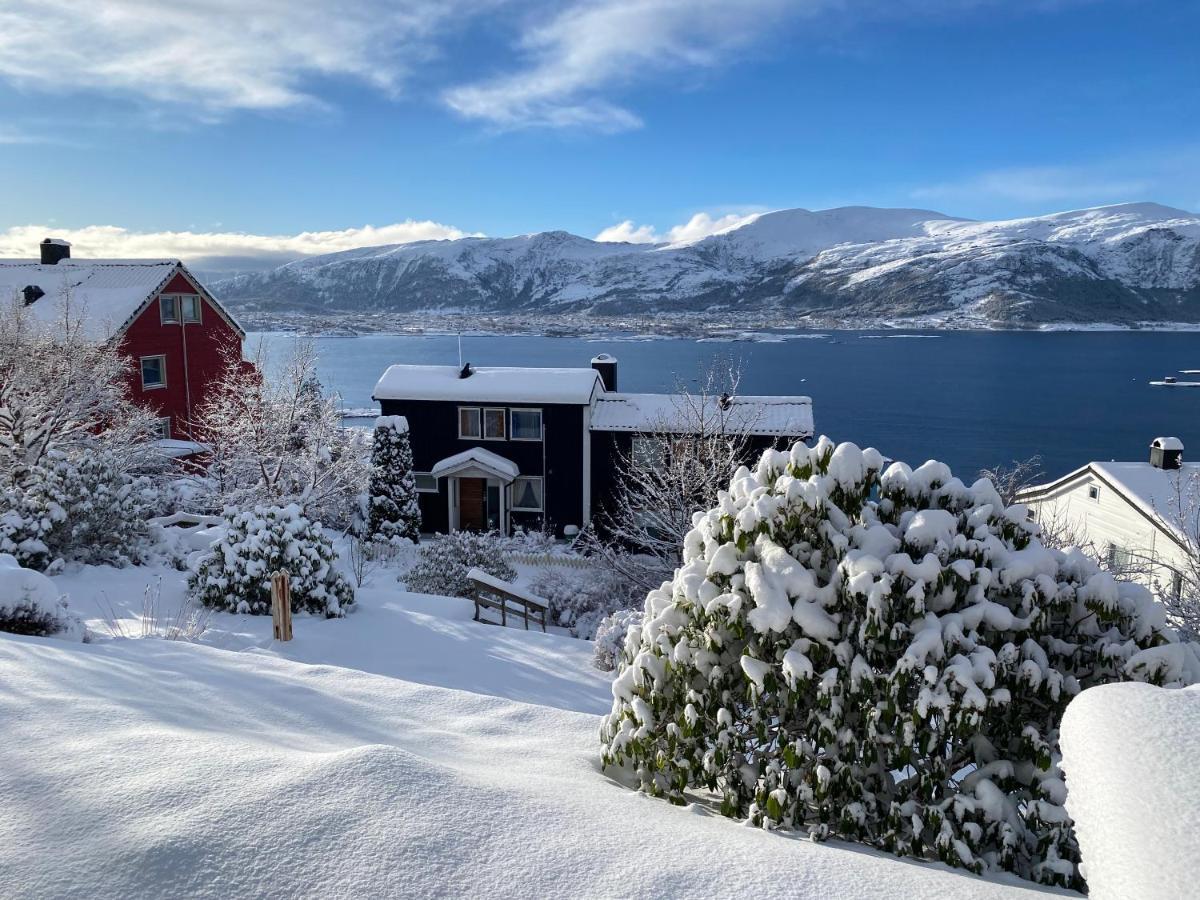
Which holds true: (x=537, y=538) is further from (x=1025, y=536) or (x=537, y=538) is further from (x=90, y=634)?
(x=1025, y=536)

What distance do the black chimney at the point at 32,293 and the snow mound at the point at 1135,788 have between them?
33699mm

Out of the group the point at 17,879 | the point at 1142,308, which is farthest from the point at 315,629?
the point at 1142,308

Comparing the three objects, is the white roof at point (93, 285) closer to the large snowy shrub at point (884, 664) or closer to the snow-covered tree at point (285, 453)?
the snow-covered tree at point (285, 453)

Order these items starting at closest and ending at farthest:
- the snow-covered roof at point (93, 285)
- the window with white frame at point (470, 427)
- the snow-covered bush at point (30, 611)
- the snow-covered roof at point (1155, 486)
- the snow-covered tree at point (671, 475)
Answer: the snow-covered bush at point (30, 611) < the snow-covered tree at point (671, 475) < the snow-covered roof at point (1155, 486) < the window with white frame at point (470, 427) < the snow-covered roof at point (93, 285)

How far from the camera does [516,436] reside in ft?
84.8

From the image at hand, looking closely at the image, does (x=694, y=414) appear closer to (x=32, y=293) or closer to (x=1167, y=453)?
(x=1167, y=453)

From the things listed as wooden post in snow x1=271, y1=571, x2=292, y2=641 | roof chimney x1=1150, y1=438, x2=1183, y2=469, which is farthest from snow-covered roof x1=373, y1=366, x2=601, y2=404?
roof chimney x1=1150, y1=438, x2=1183, y2=469

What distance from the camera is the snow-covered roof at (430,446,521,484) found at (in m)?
25.3

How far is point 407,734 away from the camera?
17.2 ft

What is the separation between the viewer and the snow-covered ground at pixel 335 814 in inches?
113

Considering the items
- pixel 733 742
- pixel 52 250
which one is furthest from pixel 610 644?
pixel 52 250

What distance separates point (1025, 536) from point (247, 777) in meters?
4.62

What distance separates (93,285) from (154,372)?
3868 mm

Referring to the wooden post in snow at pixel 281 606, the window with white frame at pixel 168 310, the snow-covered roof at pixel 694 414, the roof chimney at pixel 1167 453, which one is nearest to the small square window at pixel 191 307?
the window with white frame at pixel 168 310
